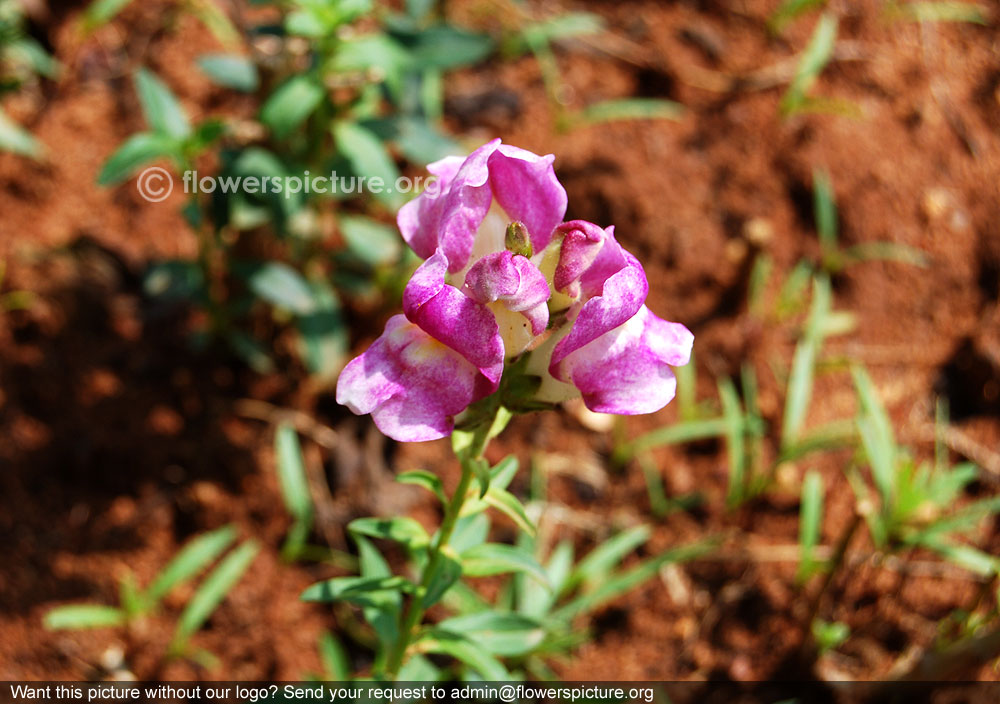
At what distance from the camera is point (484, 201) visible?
146 centimetres

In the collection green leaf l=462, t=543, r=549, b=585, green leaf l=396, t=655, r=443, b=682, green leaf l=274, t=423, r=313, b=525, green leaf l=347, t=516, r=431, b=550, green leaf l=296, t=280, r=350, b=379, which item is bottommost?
green leaf l=274, t=423, r=313, b=525

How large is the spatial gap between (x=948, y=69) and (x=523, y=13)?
72.7 inches

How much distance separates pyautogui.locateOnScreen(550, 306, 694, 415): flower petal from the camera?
142 cm

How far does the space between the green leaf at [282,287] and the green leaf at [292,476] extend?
0.37m

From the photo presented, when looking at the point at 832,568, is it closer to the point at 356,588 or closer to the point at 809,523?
the point at 809,523

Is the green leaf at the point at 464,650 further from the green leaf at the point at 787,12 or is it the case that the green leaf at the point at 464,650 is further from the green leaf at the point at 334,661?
the green leaf at the point at 787,12

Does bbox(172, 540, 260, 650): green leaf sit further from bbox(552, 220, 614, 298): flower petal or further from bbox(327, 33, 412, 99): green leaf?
bbox(552, 220, 614, 298): flower petal

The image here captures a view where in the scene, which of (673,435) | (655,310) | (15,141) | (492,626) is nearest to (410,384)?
(492,626)

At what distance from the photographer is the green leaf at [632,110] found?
3408 millimetres

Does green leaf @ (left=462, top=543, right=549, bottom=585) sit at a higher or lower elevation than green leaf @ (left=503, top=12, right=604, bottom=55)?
lower

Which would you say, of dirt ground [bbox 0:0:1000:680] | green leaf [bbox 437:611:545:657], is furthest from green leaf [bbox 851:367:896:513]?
green leaf [bbox 437:611:545:657]

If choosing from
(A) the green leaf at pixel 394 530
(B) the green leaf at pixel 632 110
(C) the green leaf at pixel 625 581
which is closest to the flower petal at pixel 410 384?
(A) the green leaf at pixel 394 530

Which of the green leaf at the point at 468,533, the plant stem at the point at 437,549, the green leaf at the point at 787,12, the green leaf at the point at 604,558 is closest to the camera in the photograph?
the plant stem at the point at 437,549

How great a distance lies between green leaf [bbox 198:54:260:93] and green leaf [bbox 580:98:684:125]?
130 cm
